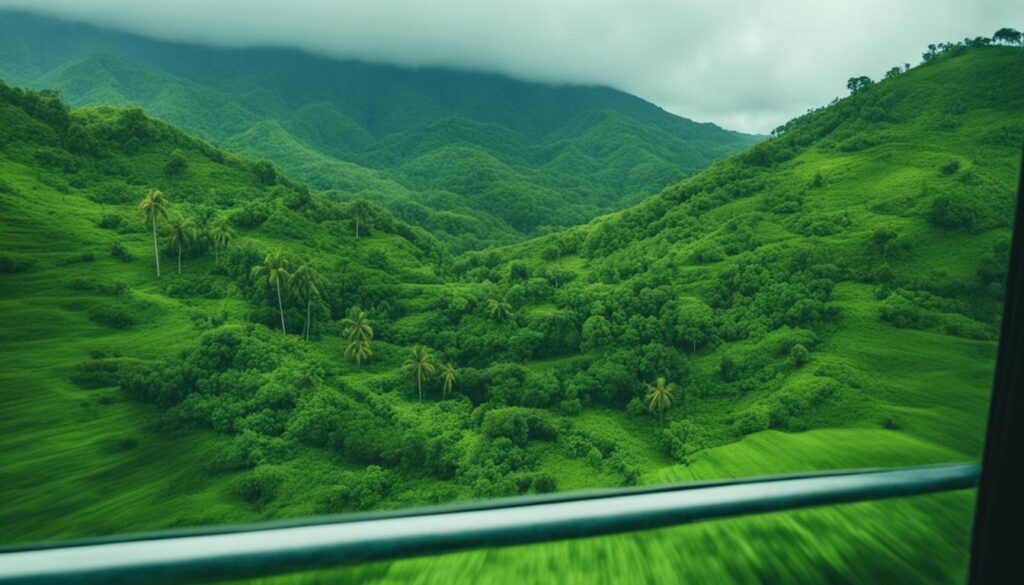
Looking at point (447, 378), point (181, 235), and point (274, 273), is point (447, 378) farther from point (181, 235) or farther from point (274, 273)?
point (181, 235)

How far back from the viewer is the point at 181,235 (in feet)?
91.8

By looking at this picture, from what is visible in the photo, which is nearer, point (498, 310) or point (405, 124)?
point (498, 310)

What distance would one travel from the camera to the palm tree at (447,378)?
28328mm

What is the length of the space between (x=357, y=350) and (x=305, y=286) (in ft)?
15.9

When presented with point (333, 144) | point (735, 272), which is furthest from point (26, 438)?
point (333, 144)

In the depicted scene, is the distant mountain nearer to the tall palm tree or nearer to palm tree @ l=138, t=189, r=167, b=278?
the tall palm tree

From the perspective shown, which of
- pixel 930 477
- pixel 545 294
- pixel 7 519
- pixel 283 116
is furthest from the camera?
pixel 283 116

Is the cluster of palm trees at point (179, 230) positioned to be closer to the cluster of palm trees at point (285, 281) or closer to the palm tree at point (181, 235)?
the palm tree at point (181, 235)

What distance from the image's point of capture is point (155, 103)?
81.3 m

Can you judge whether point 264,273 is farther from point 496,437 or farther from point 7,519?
point 7,519

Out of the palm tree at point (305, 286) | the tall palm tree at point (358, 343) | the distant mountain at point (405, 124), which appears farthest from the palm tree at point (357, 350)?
the distant mountain at point (405, 124)

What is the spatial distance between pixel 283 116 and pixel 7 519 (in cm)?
12059

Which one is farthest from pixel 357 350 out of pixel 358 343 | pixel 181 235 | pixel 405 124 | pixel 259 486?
pixel 405 124

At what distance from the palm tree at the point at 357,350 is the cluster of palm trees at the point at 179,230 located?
932 cm
